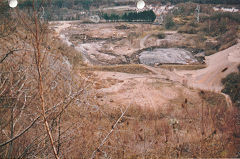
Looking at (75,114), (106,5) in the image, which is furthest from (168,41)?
(106,5)

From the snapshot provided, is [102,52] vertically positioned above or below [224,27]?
below

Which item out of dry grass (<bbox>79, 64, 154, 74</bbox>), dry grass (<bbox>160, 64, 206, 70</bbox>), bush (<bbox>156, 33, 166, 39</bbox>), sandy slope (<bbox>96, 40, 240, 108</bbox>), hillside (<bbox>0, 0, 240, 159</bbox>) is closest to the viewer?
hillside (<bbox>0, 0, 240, 159</bbox>)

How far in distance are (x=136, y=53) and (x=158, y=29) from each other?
1529 centimetres

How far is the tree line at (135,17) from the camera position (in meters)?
48.6

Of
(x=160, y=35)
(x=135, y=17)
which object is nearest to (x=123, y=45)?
(x=160, y=35)

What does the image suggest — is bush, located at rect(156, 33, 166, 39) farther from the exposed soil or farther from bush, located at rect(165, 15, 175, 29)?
bush, located at rect(165, 15, 175, 29)

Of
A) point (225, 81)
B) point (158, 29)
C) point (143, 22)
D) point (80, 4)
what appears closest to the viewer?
point (225, 81)

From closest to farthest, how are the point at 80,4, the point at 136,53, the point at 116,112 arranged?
the point at 116,112 → the point at 136,53 → the point at 80,4

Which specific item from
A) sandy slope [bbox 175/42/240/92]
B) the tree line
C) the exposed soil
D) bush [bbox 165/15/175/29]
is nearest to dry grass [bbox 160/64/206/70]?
sandy slope [bbox 175/42/240/92]

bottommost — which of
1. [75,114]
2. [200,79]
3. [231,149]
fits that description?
[200,79]

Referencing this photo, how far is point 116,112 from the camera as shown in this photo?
34.7 feet

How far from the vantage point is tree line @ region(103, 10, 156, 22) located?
160 ft

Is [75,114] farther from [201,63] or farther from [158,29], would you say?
[158,29]

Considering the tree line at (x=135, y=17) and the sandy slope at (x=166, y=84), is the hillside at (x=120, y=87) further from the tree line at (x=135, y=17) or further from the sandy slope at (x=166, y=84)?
the tree line at (x=135, y=17)
